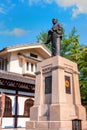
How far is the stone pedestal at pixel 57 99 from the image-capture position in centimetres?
1127

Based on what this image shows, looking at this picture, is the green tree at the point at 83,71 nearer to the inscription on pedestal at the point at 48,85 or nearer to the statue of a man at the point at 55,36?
the statue of a man at the point at 55,36

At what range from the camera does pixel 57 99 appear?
38.0 ft

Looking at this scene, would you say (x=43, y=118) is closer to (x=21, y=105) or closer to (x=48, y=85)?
(x=48, y=85)

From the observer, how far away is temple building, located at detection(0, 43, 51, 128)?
60.4ft

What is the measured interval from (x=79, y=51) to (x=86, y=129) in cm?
1507

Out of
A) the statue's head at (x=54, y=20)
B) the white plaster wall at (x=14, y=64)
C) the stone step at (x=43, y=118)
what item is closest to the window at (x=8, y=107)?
the white plaster wall at (x=14, y=64)

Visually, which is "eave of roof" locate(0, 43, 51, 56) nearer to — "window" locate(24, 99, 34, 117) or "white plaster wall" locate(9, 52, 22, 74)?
"white plaster wall" locate(9, 52, 22, 74)

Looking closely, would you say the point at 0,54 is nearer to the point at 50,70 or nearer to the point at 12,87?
the point at 12,87

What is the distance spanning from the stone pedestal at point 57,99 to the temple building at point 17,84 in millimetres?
4012

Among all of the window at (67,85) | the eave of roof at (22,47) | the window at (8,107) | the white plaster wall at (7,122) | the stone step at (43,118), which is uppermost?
the eave of roof at (22,47)

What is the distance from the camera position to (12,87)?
19.1m

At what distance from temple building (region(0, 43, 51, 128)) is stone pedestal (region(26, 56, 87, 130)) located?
4012mm

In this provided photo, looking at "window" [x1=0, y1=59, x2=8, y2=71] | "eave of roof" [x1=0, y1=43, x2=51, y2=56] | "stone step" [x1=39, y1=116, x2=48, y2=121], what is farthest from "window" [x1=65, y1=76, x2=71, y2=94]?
"window" [x1=0, y1=59, x2=8, y2=71]

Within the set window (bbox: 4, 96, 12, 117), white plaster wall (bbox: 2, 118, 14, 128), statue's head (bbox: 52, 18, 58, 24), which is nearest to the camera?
statue's head (bbox: 52, 18, 58, 24)
